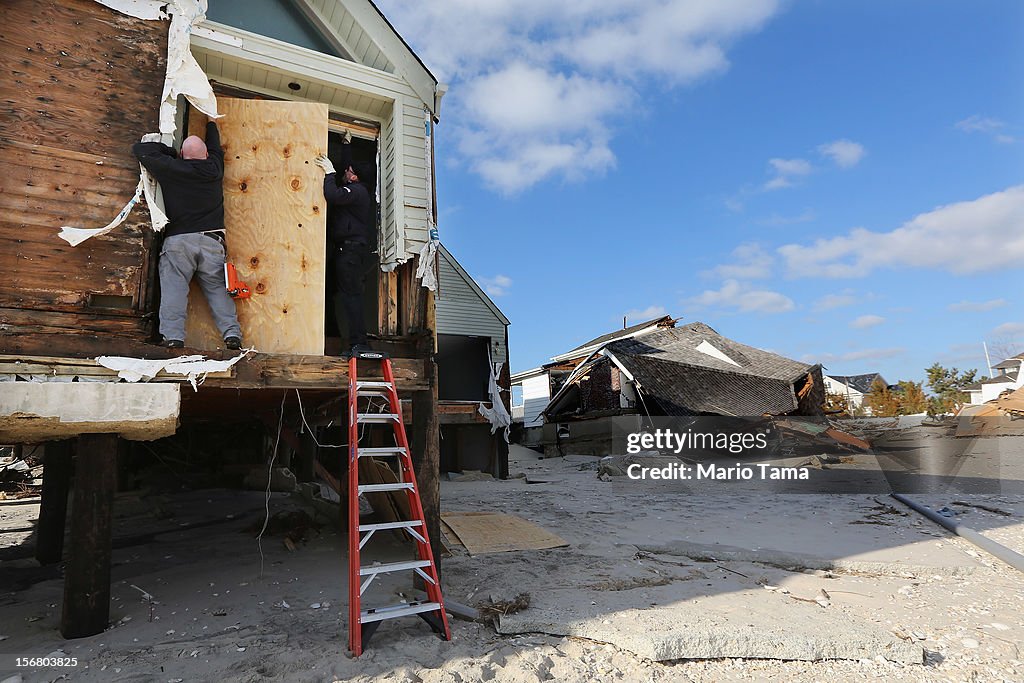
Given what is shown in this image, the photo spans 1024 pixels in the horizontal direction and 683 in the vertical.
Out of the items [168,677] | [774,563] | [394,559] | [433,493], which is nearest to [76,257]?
[168,677]

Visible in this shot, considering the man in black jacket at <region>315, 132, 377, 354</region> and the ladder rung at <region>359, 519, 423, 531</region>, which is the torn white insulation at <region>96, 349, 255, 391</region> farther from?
the ladder rung at <region>359, 519, 423, 531</region>

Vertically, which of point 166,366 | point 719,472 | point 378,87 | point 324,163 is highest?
point 378,87

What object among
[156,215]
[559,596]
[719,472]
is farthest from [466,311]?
[559,596]

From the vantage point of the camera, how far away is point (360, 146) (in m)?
7.99

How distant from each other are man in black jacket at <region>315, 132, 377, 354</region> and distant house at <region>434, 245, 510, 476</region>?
10.5 metres

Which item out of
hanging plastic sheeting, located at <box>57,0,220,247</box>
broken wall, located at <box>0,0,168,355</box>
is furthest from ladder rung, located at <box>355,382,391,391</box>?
hanging plastic sheeting, located at <box>57,0,220,247</box>

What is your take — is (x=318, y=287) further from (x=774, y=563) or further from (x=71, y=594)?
(x=774, y=563)

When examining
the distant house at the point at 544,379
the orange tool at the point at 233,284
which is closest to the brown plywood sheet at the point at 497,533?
the orange tool at the point at 233,284

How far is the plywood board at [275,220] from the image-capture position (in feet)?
18.5

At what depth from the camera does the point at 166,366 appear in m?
4.76

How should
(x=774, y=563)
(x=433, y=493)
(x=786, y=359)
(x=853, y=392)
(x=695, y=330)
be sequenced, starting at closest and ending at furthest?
(x=433, y=493) < (x=774, y=563) < (x=786, y=359) < (x=695, y=330) < (x=853, y=392)

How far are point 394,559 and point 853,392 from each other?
72.2 meters

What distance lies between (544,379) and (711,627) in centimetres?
2930

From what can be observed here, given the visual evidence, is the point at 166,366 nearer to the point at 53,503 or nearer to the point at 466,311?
the point at 53,503
